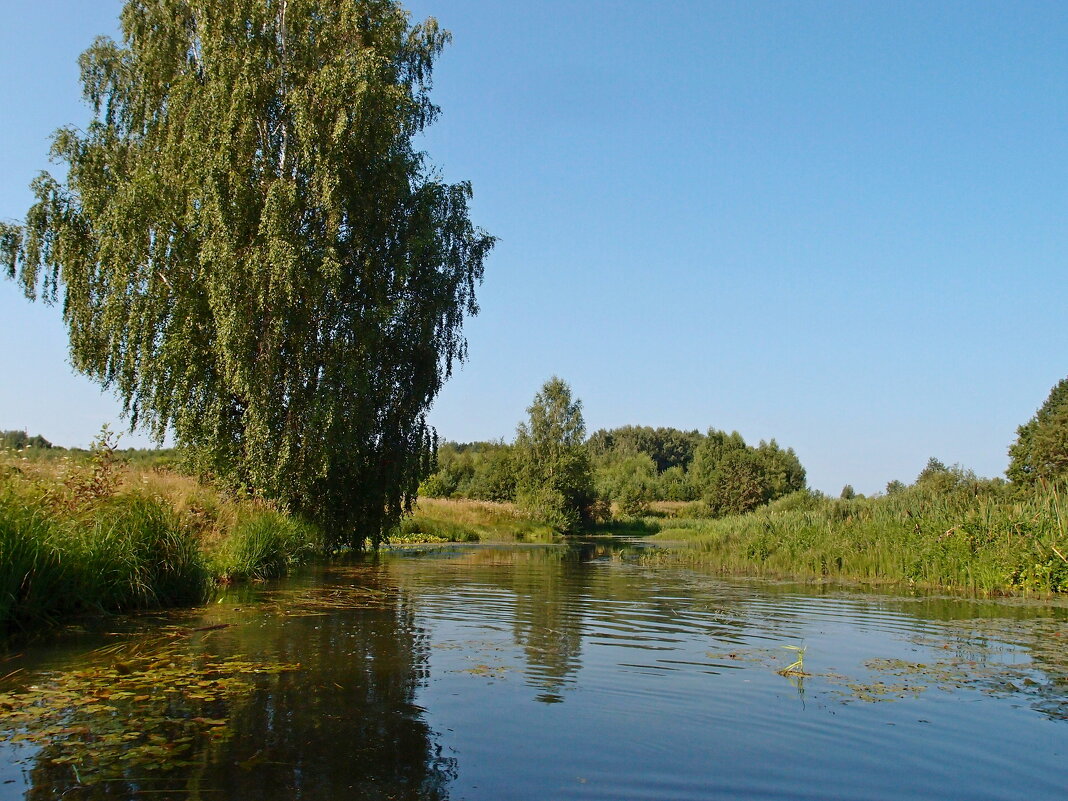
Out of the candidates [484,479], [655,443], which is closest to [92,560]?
[484,479]

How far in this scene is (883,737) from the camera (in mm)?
5473

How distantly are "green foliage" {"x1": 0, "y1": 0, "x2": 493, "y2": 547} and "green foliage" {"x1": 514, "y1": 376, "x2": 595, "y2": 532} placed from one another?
118 ft

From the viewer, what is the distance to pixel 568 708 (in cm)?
609

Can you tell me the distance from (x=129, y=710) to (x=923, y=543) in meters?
16.2

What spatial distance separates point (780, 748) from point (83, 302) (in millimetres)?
22500

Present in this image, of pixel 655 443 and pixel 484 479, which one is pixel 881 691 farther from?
pixel 655 443

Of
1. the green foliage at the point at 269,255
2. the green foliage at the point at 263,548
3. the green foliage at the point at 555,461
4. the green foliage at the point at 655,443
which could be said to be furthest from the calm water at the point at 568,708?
the green foliage at the point at 655,443

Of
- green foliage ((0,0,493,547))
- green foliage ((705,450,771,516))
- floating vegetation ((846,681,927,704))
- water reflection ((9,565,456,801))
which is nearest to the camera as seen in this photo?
water reflection ((9,565,456,801))

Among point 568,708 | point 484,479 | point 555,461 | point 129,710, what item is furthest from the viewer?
point 484,479

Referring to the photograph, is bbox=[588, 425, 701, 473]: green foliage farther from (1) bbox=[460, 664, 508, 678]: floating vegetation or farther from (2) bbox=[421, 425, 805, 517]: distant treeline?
(1) bbox=[460, 664, 508, 678]: floating vegetation

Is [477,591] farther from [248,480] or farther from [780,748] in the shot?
[780,748]

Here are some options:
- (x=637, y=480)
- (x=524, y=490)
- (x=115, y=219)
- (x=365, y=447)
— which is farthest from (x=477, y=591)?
(x=637, y=480)

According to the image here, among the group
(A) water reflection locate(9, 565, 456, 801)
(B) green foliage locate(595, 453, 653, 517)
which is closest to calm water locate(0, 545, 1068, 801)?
(A) water reflection locate(9, 565, 456, 801)

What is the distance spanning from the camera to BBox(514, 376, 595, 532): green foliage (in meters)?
57.3
